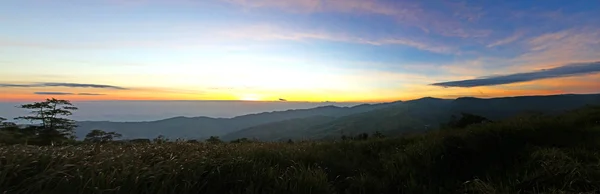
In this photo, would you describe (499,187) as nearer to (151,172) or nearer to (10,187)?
(151,172)

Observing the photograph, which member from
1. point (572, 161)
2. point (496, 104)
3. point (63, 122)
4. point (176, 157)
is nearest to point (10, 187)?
point (176, 157)

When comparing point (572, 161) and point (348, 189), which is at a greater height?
point (572, 161)

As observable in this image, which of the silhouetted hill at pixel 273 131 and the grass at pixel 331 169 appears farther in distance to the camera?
the silhouetted hill at pixel 273 131

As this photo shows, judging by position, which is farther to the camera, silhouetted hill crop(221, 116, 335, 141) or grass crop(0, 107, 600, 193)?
silhouetted hill crop(221, 116, 335, 141)

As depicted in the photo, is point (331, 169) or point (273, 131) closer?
point (331, 169)

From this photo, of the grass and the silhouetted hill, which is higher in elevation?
the grass

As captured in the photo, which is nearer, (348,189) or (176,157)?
(348,189)

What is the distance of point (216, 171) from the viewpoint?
5.38 meters

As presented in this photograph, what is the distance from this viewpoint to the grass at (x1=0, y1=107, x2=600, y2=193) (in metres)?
4.77

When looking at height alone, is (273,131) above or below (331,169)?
below

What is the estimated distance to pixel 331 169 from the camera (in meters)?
6.61

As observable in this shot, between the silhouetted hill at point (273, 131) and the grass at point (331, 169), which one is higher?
the grass at point (331, 169)

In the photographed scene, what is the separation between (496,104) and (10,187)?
142916mm

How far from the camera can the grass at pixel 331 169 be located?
477cm
